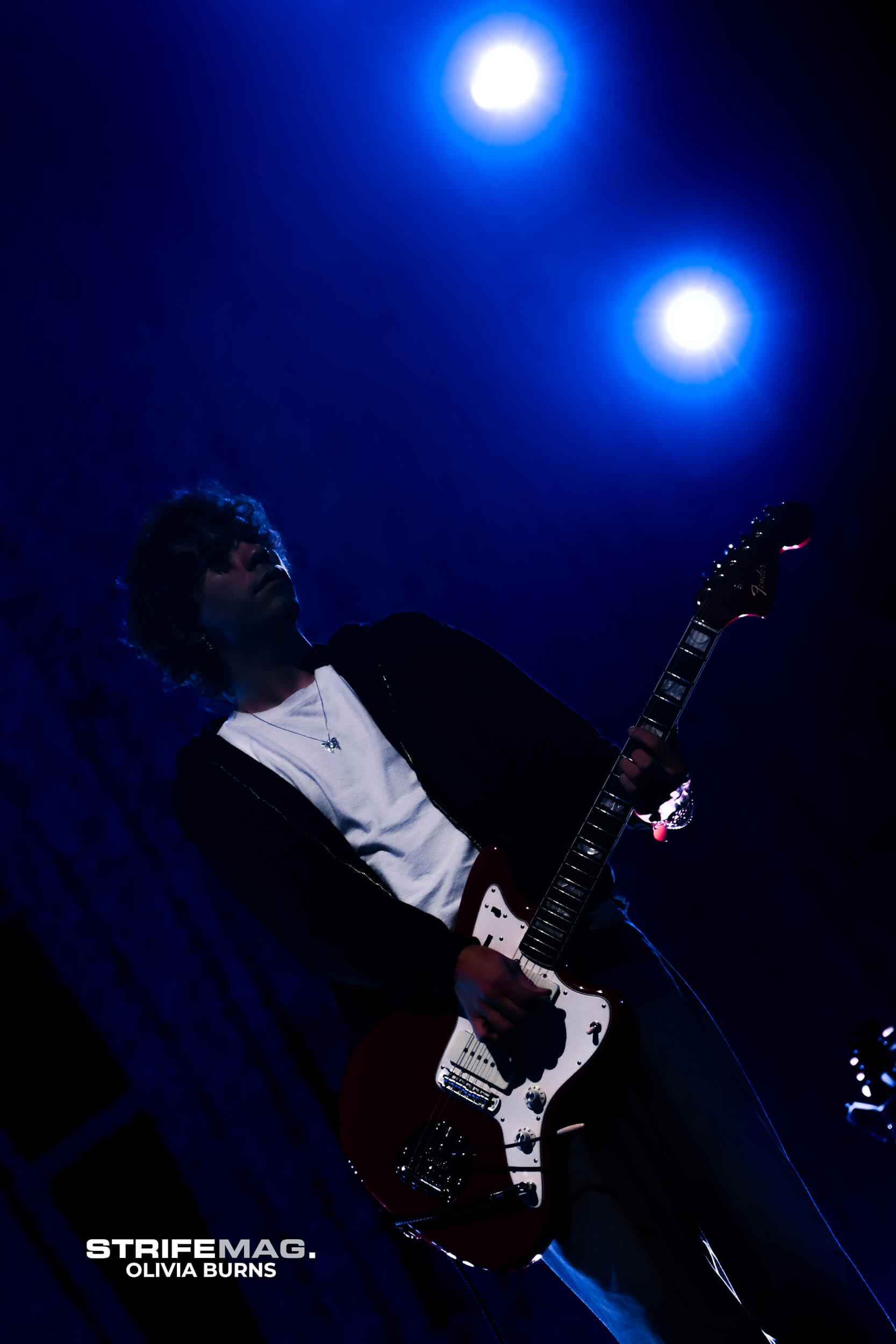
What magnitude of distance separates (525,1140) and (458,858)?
593 mm

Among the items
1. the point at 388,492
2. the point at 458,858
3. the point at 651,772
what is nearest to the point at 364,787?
the point at 458,858

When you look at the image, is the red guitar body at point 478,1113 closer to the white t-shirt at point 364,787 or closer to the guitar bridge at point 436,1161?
the guitar bridge at point 436,1161

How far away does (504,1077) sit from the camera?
163cm

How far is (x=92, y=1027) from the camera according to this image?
84.3 inches

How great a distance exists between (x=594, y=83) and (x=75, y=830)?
2883 mm

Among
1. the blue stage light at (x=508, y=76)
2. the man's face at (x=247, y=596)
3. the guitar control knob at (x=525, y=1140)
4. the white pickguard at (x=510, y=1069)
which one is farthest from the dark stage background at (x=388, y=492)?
the guitar control knob at (x=525, y=1140)

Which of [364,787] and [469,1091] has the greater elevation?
[364,787]

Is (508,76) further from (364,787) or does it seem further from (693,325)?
(364,787)

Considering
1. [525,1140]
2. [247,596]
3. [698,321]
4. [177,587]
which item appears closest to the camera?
[525,1140]

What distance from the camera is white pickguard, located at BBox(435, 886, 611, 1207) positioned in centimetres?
156

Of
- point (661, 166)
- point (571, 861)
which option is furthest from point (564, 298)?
point (571, 861)

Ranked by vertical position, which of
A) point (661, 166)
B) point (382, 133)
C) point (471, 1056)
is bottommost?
point (471, 1056)

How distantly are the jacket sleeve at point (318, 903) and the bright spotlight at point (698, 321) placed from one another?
1.96 m

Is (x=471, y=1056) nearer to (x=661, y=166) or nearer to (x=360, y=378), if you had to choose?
(x=360, y=378)
